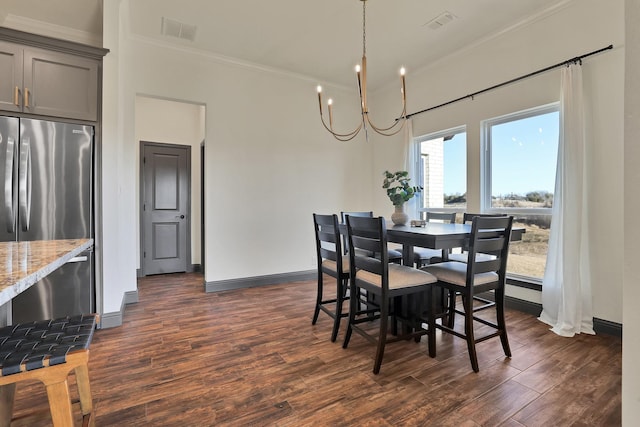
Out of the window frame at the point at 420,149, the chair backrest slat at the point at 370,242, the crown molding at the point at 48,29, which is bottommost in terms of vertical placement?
the chair backrest slat at the point at 370,242

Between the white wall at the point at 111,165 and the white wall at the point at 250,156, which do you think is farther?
the white wall at the point at 250,156

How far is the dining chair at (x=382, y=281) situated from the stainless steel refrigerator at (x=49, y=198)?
219 cm

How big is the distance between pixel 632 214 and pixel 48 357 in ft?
5.41

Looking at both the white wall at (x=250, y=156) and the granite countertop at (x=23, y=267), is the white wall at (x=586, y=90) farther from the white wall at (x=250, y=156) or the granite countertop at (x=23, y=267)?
the granite countertop at (x=23, y=267)

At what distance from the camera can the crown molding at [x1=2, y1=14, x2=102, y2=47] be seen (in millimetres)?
2998

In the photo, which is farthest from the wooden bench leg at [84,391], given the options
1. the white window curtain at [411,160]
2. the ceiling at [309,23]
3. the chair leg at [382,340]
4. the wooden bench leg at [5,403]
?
the white window curtain at [411,160]

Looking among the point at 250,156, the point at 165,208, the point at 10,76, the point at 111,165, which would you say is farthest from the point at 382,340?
the point at 165,208

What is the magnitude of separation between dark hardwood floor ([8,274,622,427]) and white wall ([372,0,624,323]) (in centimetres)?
64

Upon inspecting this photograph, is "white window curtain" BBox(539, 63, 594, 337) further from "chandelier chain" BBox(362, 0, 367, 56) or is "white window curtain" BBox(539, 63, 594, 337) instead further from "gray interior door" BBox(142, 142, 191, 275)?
"gray interior door" BBox(142, 142, 191, 275)

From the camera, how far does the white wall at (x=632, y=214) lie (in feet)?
2.39

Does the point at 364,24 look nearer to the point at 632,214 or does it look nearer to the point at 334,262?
the point at 334,262

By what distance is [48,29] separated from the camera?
310cm

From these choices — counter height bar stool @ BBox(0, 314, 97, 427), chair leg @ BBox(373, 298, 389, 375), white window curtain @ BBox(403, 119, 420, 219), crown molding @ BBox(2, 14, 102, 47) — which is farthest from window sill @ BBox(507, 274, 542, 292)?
crown molding @ BBox(2, 14, 102, 47)

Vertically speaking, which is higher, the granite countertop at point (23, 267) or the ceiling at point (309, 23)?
the ceiling at point (309, 23)
